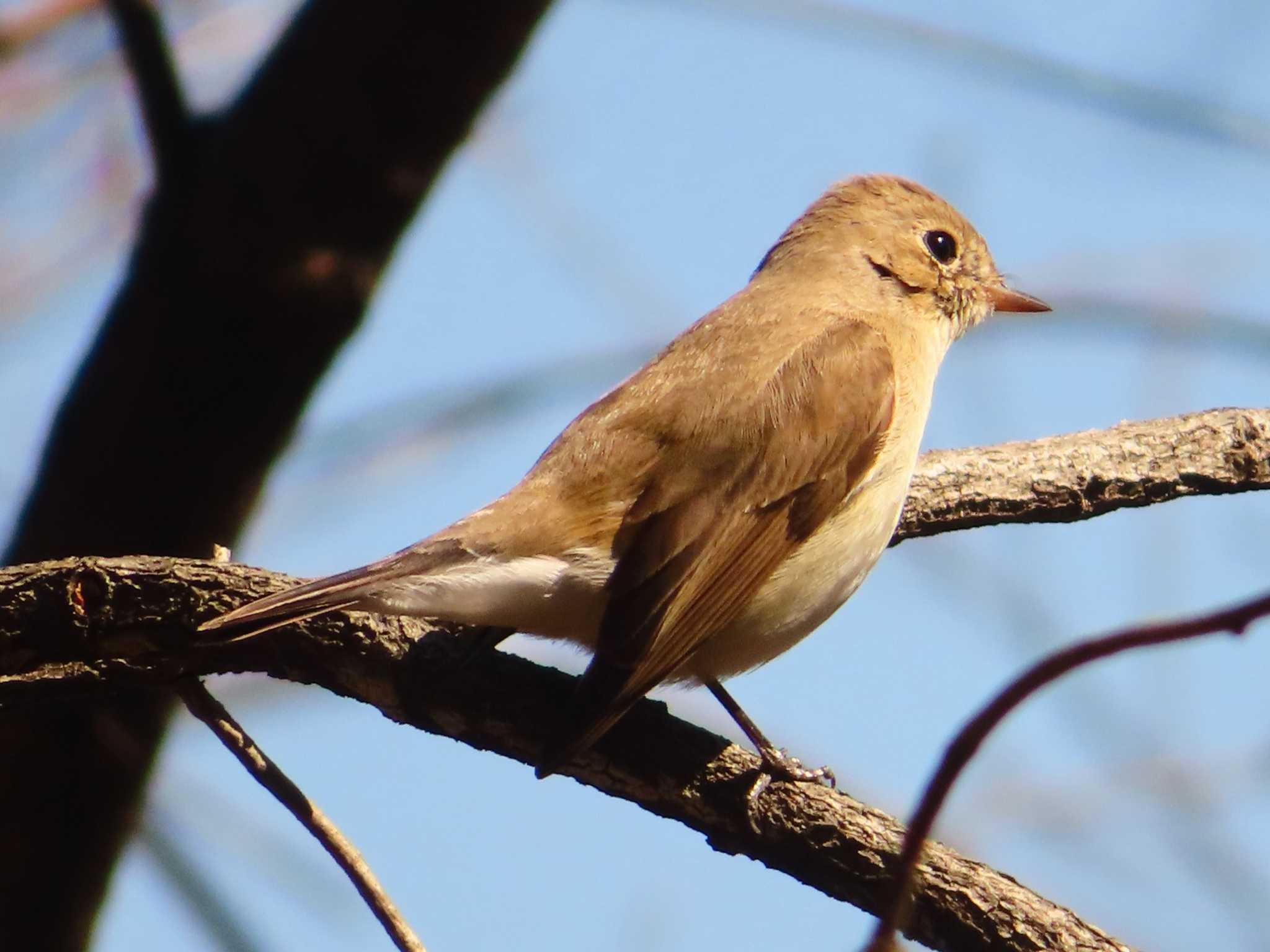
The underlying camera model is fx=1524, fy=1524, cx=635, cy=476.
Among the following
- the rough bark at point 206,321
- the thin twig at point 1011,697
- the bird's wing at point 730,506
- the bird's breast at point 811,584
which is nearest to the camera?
the thin twig at point 1011,697

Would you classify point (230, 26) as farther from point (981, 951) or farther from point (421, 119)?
point (981, 951)

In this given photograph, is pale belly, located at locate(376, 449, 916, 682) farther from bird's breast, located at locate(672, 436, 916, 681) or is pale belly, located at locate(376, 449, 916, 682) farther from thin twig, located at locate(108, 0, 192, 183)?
thin twig, located at locate(108, 0, 192, 183)

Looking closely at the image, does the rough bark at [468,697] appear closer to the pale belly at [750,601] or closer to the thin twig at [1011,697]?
the pale belly at [750,601]

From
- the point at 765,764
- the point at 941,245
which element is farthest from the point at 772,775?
the point at 941,245

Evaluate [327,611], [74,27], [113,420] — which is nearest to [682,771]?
[327,611]

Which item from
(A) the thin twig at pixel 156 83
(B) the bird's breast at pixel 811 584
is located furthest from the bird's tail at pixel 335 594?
(A) the thin twig at pixel 156 83

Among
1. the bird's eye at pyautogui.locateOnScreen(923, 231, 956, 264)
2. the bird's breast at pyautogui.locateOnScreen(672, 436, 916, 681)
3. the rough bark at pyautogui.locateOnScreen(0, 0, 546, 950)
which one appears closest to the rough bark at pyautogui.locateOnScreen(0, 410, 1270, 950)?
the bird's breast at pyautogui.locateOnScreen(672, 436, 916, 681)
